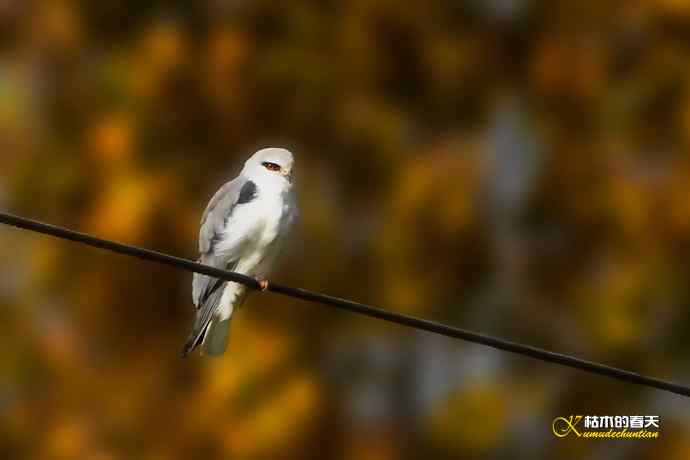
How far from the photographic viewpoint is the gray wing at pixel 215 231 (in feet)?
16.9

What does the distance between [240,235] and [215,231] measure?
149mm

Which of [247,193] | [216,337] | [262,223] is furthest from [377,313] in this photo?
[216,337]

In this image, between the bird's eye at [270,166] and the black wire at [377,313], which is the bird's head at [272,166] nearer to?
the bird's eye at [270,166]

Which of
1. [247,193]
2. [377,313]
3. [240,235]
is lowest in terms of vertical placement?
[377,313]

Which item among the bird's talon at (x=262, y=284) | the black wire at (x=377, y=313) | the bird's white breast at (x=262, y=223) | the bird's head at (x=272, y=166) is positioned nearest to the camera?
the black wire at (x=377, y=313)

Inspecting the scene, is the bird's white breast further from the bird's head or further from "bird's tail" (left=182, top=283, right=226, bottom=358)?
"bird's tail" (left=182, top=283, right=226, bottom=358)

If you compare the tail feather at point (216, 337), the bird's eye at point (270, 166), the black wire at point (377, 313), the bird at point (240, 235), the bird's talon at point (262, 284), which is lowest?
the black wire at point (377, 313)

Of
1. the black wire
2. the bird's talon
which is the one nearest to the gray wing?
the bird's talon

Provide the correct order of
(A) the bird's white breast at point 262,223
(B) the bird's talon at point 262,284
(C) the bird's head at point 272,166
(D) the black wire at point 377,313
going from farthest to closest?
(C) the bird's head at point 272,166
(A) the bird's white breast at point 262,223
(B) the bird's talon at point 262,284
(D) the black wire at point 377,313

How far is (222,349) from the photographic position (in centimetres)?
520

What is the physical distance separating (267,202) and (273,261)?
0.84ft

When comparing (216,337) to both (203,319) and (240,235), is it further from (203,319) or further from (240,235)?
(240,235)

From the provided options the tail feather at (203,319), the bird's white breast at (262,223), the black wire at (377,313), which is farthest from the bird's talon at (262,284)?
the tail feather at (203,319)

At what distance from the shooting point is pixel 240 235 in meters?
5.06
